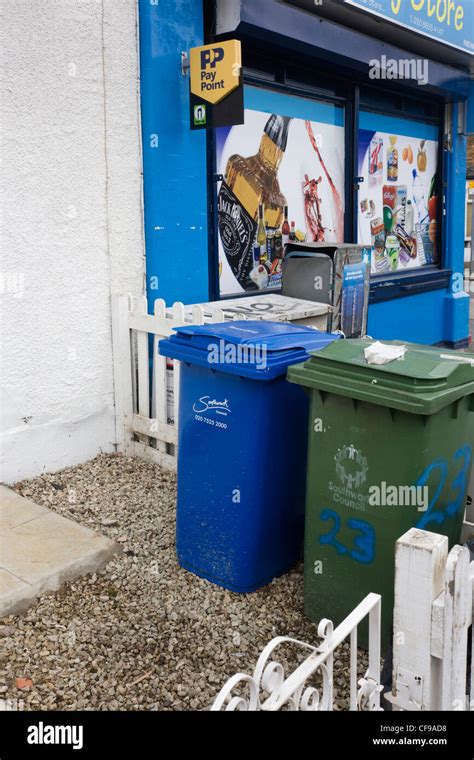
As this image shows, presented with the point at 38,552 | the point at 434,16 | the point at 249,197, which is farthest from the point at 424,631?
the point at 434,16

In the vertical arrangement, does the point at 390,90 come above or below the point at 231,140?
above

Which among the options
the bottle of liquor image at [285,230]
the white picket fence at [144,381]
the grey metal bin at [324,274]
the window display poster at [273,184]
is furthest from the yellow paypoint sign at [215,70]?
the bottle of liquor image at [285,230]

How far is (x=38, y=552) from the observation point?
3.78m

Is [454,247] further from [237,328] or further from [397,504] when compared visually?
[397,504]

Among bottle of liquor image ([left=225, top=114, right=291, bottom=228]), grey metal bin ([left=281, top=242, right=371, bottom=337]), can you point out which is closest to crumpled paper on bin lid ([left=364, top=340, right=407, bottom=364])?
grey metal bin ([left=281, top=242, right=371, bottom=337])

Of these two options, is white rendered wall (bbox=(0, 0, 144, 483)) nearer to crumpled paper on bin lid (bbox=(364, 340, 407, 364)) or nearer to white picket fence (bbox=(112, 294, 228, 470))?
white picket fence (bbox=(112, 294, 228, 470))

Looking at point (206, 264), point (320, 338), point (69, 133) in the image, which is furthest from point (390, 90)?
point (320, 338)

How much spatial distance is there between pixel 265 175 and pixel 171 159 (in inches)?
64.3

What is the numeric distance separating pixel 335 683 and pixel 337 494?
75 centimetres

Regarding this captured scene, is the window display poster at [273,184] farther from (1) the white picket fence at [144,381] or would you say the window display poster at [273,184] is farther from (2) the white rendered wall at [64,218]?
(1) the white picket fence at [144,381]

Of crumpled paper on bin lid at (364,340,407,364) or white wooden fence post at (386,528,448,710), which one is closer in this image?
white wooden fence post at (386,528,448,710)

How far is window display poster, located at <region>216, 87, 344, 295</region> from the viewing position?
21.4ft

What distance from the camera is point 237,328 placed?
12.1ft

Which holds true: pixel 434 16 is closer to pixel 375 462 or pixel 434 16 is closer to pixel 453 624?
pixel 375 462
